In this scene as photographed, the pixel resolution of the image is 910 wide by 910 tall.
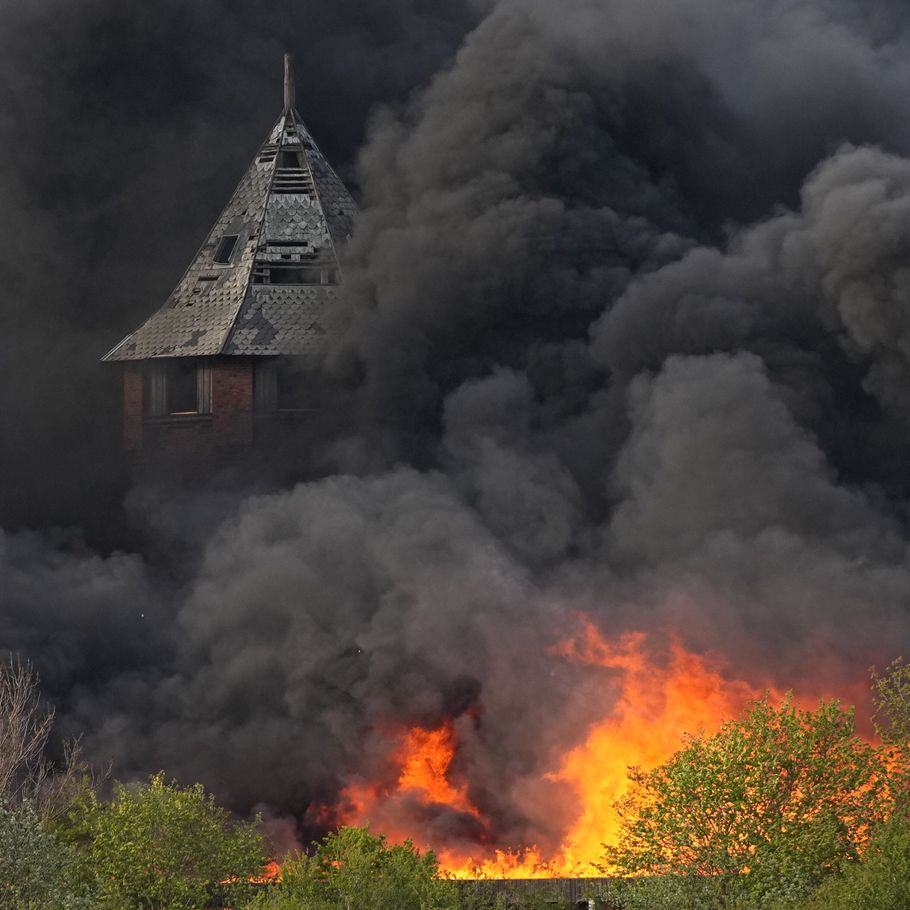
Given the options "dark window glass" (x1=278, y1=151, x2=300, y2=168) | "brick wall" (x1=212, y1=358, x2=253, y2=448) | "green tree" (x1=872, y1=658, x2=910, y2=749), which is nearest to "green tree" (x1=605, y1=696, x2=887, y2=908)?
"green tree" (x1=872, y1=658, x2=910, y2=749)

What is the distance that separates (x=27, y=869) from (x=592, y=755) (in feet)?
51.3

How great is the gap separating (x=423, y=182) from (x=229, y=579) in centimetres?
1279

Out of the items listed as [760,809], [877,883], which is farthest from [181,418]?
[877,883]

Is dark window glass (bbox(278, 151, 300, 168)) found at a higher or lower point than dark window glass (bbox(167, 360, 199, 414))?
higher

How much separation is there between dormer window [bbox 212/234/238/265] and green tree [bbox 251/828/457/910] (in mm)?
24492

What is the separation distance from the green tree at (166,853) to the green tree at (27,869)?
2339 mm

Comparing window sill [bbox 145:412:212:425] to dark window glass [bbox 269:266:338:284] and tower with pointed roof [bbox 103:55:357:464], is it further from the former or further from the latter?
dark window glass [bbox 269:266:338:284]

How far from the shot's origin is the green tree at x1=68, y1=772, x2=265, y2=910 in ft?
131

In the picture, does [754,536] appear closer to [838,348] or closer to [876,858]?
[838,348]

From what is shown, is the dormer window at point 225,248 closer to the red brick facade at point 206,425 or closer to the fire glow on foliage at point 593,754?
the red brick facade at point 206,425

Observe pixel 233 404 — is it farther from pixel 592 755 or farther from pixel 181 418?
pixel 592 755

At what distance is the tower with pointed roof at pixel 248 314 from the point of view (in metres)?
59.2

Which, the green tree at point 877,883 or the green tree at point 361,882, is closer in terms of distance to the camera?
the green tree at point 877,883

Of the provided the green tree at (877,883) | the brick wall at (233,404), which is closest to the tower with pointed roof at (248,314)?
the brick wall at (233,404)
